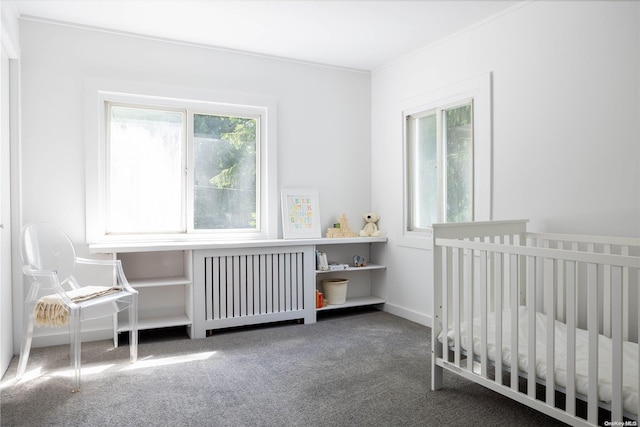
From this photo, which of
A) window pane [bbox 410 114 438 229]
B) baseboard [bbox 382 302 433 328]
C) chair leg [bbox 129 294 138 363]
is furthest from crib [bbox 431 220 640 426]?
chair leg [bbox 129 294 138 363]

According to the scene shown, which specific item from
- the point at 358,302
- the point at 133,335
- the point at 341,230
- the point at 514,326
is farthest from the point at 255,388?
the point at 341,230

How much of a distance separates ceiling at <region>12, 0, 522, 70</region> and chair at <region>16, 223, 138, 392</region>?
1479 mm

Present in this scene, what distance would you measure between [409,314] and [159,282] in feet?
6.70

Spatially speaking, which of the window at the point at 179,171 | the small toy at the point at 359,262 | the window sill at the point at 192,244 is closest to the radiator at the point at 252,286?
the window sill at the point at 192,244

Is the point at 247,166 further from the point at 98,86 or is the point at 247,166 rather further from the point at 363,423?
the point at 363,423

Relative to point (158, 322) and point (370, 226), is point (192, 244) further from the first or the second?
point (370, 226)

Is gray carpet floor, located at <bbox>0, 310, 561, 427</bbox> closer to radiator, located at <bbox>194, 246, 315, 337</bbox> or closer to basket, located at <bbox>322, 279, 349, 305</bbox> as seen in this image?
radiator, located at <bbox>194, 246, 315, 337</bbox>

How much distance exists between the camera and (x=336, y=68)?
4.12 meters

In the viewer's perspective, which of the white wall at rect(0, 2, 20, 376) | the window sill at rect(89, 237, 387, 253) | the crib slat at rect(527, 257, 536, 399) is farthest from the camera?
the window sill at rect(89, 237, 387, 253)

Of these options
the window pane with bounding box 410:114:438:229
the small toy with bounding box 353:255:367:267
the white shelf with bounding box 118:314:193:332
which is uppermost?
the window pane with bounding box 410:114:438:229

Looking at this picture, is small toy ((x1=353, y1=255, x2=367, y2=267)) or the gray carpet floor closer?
the gray carpet floor

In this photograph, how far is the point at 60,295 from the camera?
2.45 m

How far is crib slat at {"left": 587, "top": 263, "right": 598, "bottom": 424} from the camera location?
5.21 feet

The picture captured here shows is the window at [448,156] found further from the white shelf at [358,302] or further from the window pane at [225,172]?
the window pane at [225,172]
